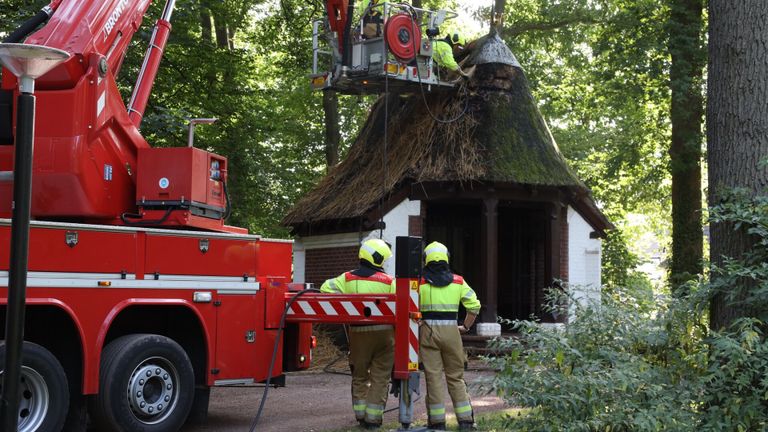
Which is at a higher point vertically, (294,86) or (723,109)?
(294,86)

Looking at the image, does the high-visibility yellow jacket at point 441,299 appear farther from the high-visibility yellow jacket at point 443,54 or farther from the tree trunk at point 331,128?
the tree trunk at point 331,128

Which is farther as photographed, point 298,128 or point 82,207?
point 298,128

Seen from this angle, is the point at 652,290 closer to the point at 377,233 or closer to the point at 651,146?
the point at 377,233

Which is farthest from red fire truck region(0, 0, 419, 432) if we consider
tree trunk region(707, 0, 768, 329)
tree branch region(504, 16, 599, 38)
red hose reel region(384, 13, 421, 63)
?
tree branch region(504, 16, 599, 38)

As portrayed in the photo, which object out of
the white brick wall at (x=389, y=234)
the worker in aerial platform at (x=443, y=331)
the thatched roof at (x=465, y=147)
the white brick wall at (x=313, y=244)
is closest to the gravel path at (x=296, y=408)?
the worker in aerial platform at (x=443, y=331)

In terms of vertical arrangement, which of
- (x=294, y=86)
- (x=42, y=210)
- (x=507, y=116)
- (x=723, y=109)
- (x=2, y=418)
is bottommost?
(x=2, y=418)

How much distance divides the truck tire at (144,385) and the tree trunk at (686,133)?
12292 millimetres

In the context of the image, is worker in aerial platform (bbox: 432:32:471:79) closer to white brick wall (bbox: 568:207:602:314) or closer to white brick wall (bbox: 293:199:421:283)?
white brick wall (bbox: 293:199:421:283)

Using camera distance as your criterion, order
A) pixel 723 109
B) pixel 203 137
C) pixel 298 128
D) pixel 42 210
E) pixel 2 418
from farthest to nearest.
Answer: pixel 298 128, pixel 203 137, pixel 42 210, pixel 723 109, pixel 2 418

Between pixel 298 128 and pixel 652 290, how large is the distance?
20.9 m

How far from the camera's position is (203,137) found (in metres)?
22.6

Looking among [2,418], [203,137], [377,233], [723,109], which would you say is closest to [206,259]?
[2,418]

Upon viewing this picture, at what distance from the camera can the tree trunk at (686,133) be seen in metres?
18.8

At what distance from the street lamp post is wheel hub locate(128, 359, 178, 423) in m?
3.05
